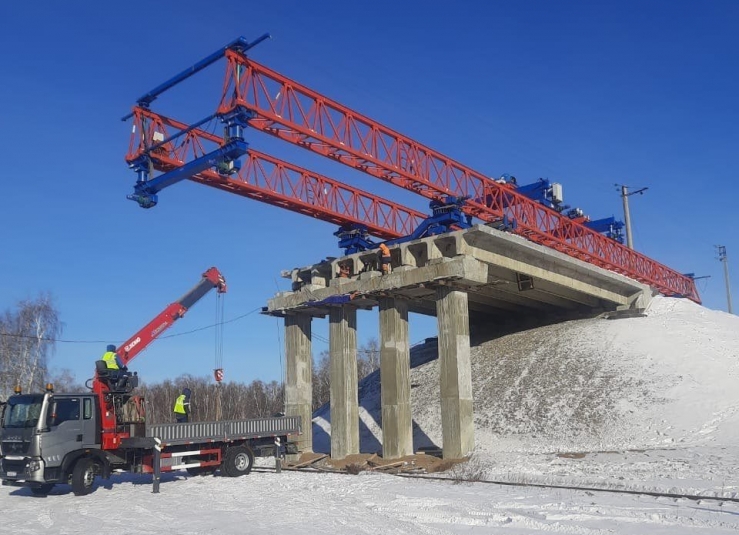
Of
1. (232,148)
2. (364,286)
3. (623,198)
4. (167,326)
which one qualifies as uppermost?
(623,198)

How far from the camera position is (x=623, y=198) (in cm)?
6253

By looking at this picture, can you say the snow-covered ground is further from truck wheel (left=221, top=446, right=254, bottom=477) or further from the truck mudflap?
the truck mudflap

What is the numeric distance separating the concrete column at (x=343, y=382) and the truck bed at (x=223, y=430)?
16.3 ft

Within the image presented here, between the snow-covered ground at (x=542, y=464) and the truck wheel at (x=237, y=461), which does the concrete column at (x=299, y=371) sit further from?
the truck wheel at (x=237, y=461)

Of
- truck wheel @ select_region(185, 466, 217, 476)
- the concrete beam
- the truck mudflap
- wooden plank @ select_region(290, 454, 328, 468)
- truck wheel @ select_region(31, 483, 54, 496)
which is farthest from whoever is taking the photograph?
wooden plank @ select_region(290, 454, 328, 468)

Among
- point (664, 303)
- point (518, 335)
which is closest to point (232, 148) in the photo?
point (518, 335)

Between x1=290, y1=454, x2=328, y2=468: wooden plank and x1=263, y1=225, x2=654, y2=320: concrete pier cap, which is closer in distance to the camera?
x1=290, y1=454, x2=328, y2=468: wooden plank

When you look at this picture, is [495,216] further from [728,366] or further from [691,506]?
[691,506]

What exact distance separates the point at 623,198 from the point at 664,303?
21474 mm

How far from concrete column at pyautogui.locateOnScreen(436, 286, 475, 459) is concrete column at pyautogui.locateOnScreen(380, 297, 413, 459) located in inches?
70.2

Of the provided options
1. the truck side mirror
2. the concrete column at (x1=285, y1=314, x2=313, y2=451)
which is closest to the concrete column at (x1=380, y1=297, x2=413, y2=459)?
the concrete column at (x1=285, y1=314, x2=313, y2=451)

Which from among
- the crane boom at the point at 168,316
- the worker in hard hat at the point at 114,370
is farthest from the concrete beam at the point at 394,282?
the worker in hard hat at the point at 114,370

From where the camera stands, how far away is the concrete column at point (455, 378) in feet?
81.5

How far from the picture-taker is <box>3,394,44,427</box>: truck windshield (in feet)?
59.2
